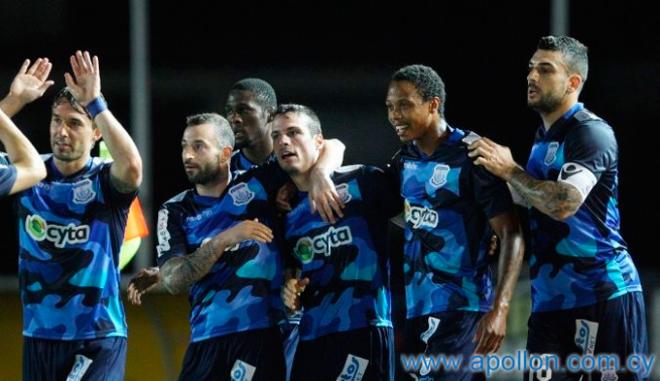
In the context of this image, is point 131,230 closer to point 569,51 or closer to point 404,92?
point 404,92

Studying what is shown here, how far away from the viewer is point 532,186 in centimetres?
504

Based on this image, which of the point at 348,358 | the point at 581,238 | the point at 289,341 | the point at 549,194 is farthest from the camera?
the point at 289,341

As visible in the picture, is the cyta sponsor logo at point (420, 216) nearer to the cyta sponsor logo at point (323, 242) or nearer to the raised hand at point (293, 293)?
the cyta sponsor logo at point (323, 242)

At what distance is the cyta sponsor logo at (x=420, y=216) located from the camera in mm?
5297

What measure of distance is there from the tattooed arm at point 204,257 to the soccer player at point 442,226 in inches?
24.4

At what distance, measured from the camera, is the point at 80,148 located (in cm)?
559

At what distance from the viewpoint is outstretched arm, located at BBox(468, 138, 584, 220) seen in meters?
4.99

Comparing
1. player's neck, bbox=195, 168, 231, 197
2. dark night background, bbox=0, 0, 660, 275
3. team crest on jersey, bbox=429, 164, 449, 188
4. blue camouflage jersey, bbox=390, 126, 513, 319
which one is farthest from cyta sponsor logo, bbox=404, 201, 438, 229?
dark night background, bbox=0, 0, 660, 275

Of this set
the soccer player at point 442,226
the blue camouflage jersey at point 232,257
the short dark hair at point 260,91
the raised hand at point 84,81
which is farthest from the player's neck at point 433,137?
the raised hand at point 84,81

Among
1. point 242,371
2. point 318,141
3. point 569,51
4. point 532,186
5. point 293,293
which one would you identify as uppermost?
point 569,51

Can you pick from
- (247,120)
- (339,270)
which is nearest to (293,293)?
(339,270)

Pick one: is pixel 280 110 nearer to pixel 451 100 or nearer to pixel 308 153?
pixel 308 153

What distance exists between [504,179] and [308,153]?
85cm

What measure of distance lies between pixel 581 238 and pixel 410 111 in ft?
2.76
